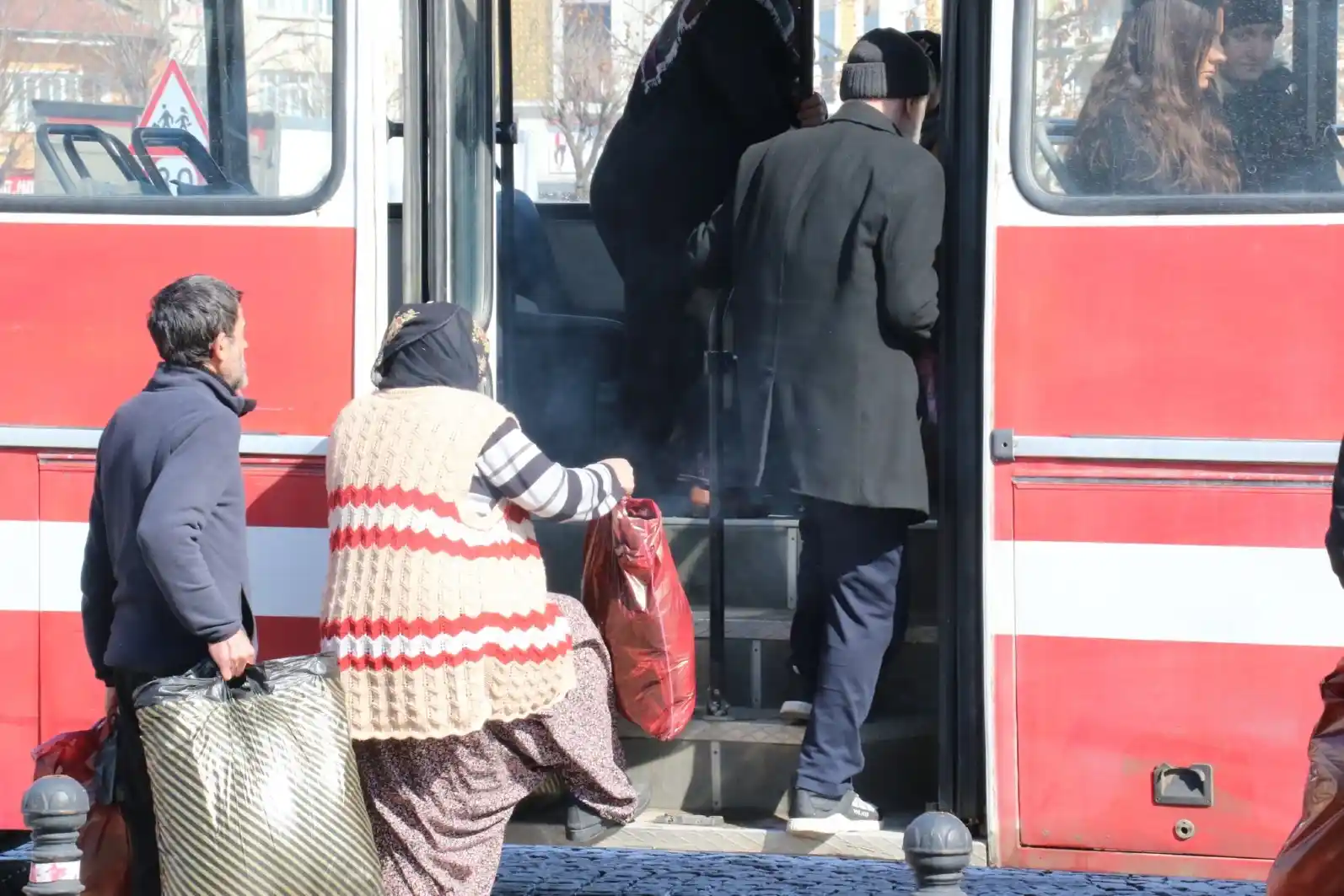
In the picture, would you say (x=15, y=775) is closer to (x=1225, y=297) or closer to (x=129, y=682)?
(x=129, y=682)

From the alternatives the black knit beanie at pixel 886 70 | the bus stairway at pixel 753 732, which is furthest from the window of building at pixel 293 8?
the bus stairway at pixel 753 732

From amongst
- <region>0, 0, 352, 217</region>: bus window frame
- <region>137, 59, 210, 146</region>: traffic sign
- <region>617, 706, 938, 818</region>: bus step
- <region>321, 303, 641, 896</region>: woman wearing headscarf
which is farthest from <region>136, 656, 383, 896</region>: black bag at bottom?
<region>137, 59, 210, 146</region>: traffic sign

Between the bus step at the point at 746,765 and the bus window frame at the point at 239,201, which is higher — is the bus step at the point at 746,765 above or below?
below

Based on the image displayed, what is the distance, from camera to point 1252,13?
3281 mm

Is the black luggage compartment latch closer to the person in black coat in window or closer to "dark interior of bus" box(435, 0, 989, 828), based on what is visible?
"dark interior of bus" box(435, 0, 989, 828)

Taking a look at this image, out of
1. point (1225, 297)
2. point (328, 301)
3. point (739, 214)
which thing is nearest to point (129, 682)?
point (328, 301)

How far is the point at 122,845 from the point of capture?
3.48 meters

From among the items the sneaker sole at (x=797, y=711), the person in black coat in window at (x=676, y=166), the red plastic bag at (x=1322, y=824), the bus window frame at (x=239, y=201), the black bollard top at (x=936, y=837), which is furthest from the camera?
the person in black coat in window at (x=676, y=166)

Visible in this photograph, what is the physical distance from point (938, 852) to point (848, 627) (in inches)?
28.0

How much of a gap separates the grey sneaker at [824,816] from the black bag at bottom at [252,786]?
990 mm

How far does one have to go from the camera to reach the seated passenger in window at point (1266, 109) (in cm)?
328

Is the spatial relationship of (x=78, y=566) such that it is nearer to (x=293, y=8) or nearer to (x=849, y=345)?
(x=293, y=8)

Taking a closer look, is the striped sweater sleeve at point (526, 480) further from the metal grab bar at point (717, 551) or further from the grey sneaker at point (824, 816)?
the grey sneaker at point (824, 816)

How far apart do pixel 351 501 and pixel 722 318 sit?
4.74 ft
